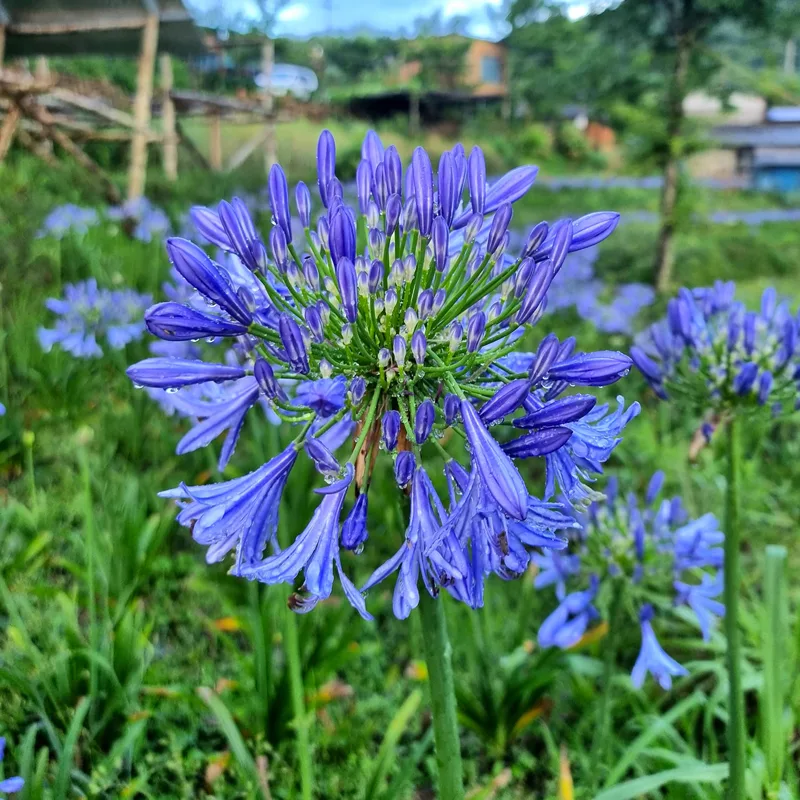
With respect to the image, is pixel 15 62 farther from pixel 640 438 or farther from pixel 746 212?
pixel 746 212

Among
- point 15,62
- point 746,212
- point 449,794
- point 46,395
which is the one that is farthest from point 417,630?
point 746,212

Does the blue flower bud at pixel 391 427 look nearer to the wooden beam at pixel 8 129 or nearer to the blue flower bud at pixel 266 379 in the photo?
the blue flower bud at pixel 266 379

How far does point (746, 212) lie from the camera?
19.1 m

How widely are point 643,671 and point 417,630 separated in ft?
2.94

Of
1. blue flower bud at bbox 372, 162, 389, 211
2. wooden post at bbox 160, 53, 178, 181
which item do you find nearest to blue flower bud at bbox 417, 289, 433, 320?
blue flower bud at bbox 372, 162, 389, 211

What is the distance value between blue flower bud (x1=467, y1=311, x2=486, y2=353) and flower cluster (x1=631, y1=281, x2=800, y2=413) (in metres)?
0.97

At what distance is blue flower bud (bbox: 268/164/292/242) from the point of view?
1.14m

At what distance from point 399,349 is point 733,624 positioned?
1.19m

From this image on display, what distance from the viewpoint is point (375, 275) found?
1.12 meters

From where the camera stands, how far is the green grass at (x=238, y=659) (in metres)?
1.94

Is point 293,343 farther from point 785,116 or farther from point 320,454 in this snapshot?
point 785,116

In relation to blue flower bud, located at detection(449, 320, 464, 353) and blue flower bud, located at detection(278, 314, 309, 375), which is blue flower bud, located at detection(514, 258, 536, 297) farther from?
blue flower bud, located at detection(278, 314, 309, 375)

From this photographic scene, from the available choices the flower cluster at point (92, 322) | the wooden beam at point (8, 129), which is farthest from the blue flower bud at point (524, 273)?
the wooden beam at point (8, 129)

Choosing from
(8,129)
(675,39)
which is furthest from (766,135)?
(8,129)
